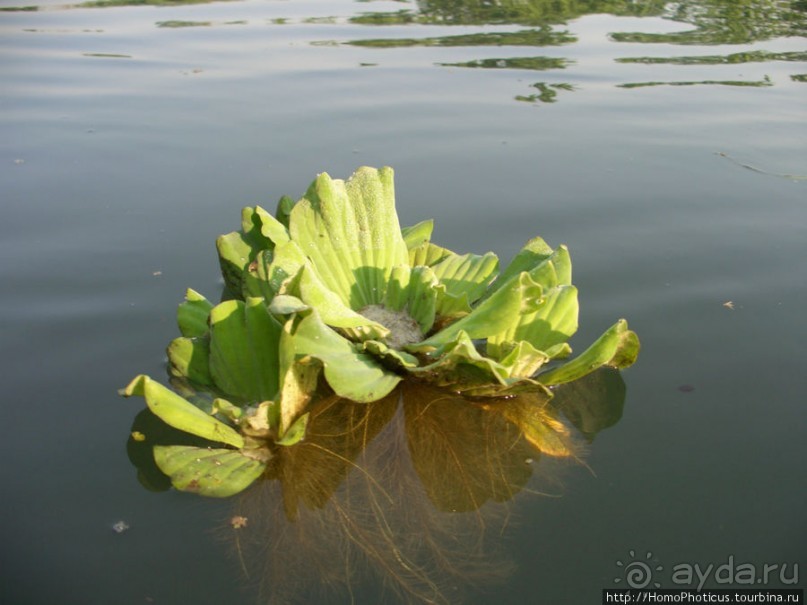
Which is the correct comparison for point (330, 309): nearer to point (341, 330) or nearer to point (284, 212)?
point (341, 330)

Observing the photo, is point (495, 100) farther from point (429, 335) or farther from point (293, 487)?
point (293, 487)

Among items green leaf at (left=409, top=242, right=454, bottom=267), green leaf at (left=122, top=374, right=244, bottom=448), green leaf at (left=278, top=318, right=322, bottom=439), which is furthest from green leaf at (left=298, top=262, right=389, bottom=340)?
green leaf at (left=409, top=242, right=454, bottom=267)

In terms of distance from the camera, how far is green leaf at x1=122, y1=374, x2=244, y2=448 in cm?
162

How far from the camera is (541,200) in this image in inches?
115

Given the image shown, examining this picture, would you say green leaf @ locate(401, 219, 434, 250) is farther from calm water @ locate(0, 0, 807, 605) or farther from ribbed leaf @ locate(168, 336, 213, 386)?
ribbed leaf @ locate(168, 336, 213, 386)

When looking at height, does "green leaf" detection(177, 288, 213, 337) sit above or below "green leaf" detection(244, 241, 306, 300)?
below

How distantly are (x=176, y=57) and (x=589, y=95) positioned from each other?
2.27 metres

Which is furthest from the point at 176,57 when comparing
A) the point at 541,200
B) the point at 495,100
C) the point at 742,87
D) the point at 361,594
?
the point at 361,594

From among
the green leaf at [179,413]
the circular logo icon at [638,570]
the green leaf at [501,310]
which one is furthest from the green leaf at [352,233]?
the circular logo icon at [638,570]

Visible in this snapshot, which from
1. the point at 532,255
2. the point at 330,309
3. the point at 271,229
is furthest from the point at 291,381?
the point at 532,255

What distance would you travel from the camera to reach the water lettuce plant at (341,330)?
5.74 ft

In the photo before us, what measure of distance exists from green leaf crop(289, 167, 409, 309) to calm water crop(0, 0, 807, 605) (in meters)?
0.42

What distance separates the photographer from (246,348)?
1.88m

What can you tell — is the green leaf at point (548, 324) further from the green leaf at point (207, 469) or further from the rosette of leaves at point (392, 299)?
the green leaf at point (207, 469)
